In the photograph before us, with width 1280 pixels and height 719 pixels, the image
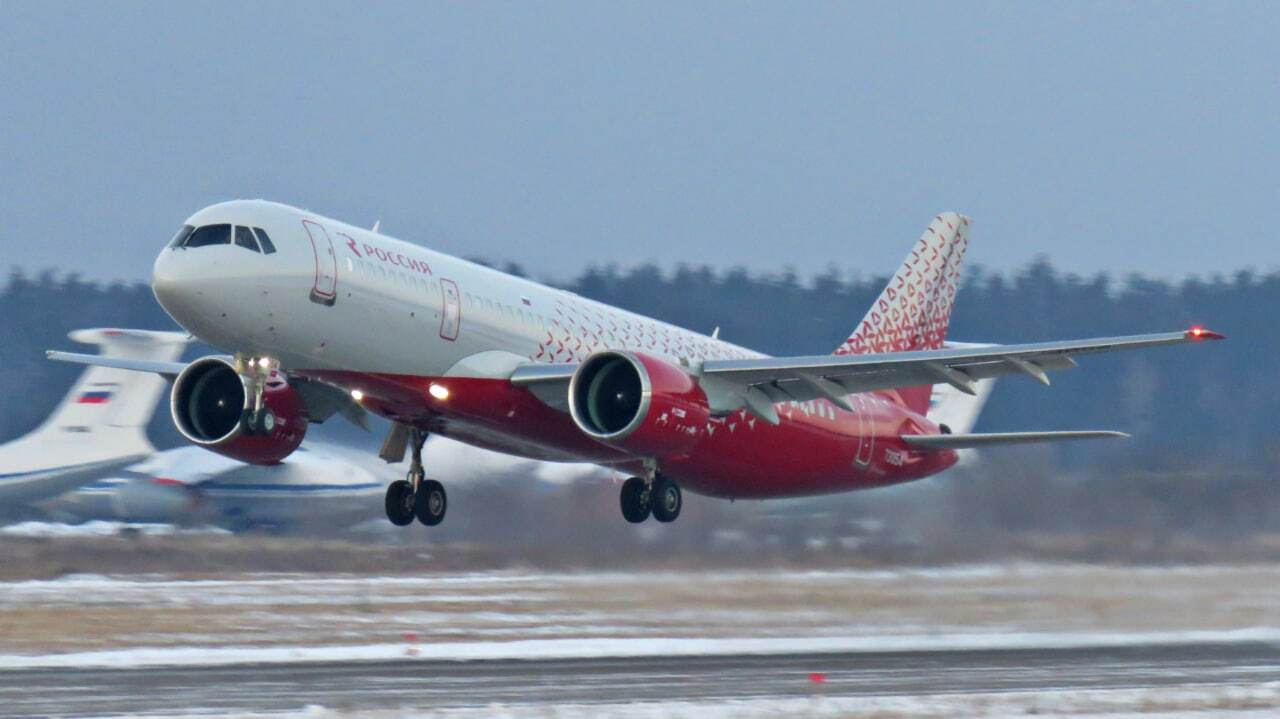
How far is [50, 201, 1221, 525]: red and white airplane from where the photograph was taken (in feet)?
80.8

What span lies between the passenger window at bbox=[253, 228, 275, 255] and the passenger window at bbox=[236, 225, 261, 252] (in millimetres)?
81

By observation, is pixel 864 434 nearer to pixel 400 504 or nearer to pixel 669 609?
pixel 669 609

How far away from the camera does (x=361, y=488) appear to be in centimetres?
4884

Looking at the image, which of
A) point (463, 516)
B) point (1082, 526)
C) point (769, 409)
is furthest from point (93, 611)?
point (1082, 526)

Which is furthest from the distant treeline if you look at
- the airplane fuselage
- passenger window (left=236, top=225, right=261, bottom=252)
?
passenger window (left=236, top=225, right=261, bottom=252)

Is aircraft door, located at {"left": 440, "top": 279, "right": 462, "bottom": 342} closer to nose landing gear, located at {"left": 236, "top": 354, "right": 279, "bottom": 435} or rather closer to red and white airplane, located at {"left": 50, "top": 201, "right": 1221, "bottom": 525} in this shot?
red and white airplane, located at {"left": 50, "top": 201, "right": 1221, "bottom": 525}

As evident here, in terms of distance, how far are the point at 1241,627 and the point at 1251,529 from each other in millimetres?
8799

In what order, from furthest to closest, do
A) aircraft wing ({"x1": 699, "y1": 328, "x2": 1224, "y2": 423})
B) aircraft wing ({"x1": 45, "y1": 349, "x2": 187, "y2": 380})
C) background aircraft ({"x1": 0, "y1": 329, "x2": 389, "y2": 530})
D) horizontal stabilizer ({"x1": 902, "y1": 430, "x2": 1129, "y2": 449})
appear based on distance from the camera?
background aircraft ({"x1": 0, "y1": 329, "x2": 389, "y2": 530})
aircraft wing ({"x1": 45, "y1": 349, "x2": 187, "y2": 380})
horizontal stabilizer ({"x1": 902, "y1": 430, "x2": 1129, "y2": 449})
aircraft wing ({"x1": 699, "y1": 328, "x2": 1224, "y2": 423})

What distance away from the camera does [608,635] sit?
90.5ft

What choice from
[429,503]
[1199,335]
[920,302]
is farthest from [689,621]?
[920,302]

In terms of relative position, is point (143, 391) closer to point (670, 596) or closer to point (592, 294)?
point (670, 596)

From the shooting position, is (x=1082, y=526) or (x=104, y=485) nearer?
(x=1082, y=526)

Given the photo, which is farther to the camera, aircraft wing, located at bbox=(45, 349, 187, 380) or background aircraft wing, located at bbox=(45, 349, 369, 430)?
aircraft wing, located at bbox=(45, 349, 187, 380)

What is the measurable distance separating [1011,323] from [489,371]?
57.2 m
